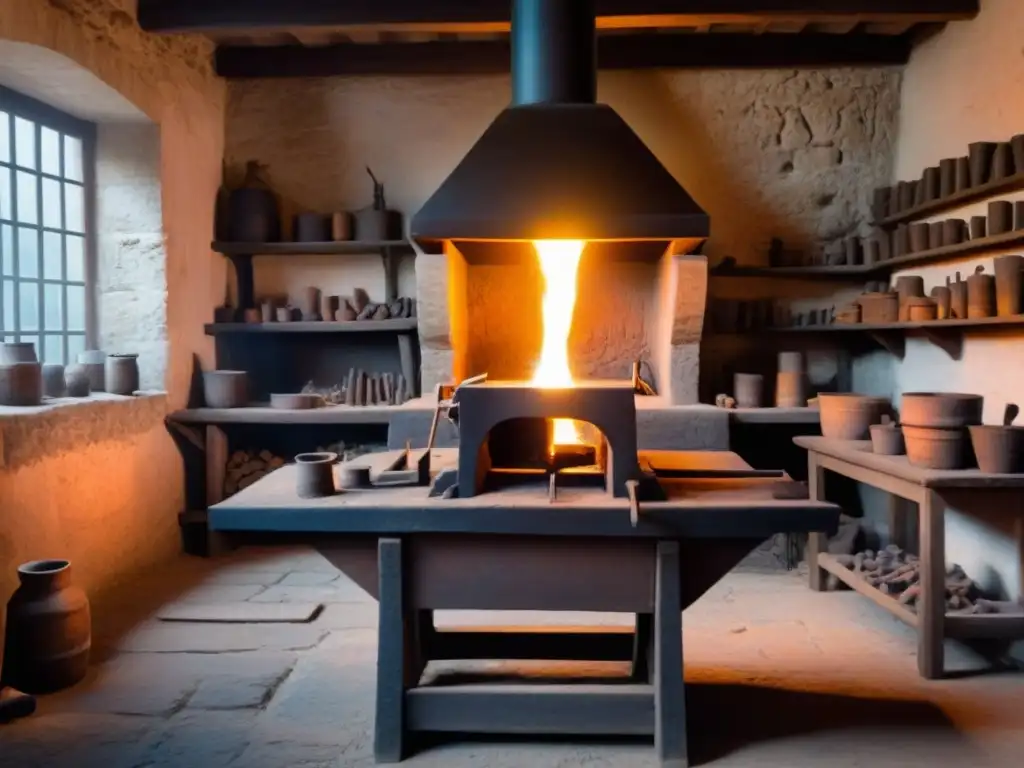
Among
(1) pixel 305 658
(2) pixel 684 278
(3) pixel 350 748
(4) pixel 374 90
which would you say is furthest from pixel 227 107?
(3) pixel 350 748

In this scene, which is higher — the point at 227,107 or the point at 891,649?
the point at 227,107

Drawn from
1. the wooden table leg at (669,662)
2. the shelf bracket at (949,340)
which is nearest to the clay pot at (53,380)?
the wooden table leg at (669,662)

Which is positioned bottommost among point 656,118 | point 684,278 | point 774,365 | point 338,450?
point 338,450

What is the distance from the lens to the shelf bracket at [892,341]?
5.16m

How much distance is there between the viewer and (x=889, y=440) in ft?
12.7

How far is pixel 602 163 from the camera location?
3.38 m

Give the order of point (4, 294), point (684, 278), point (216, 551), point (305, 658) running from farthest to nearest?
point (216, 551), point (684, 278), point (4, 294), point (305, 658)

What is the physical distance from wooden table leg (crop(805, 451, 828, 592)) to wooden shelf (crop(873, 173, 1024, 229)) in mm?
1448

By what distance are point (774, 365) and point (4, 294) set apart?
175 inches

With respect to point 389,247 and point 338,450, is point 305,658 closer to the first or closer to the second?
point 338,450

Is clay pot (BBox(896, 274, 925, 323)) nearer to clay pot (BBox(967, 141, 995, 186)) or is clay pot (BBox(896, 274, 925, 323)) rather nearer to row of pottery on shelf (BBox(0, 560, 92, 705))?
clay pot (BBox(967, 141, 995, 186))

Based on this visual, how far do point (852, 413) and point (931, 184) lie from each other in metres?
1.39

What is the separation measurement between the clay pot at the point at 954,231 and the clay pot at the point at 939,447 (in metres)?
1.30

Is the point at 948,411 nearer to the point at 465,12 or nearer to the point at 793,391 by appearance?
the point at 793,391
